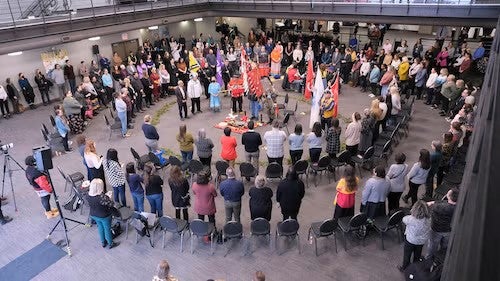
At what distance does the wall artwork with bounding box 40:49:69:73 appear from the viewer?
56.3ft

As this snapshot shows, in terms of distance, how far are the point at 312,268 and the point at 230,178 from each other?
93.6 inches

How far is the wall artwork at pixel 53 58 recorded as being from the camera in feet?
56.3

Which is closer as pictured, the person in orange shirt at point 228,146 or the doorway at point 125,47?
the person in orange shirt at point 228,146

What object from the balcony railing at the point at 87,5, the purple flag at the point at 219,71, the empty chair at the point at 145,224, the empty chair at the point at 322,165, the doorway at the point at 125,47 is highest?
the balcony railing at the point at 87,5

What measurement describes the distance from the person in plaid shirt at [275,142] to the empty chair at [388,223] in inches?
120

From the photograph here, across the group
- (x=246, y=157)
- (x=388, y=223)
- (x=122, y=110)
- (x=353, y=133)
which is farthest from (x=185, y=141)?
(x=388, y=223)

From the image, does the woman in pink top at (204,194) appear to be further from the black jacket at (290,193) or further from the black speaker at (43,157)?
the black speaker at (43,157)

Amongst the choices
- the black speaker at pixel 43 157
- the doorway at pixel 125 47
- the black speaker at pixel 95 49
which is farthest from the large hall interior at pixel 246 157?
the black speaker at pixel 95 49

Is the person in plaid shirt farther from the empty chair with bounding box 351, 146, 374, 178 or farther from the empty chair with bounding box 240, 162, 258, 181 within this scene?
the empty chair with bounding box 351, 146, 374, 178

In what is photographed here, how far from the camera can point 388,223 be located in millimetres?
7629

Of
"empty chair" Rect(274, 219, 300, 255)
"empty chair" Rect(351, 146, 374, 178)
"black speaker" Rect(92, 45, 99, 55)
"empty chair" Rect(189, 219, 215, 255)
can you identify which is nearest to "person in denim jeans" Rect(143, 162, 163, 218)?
"empty chair" Rect(189, 219, 215, 255)

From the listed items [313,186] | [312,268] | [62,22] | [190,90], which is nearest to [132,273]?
[312,268]

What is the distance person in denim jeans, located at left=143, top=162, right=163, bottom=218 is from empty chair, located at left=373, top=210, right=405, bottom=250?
459cm

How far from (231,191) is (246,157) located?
8.54 ft
